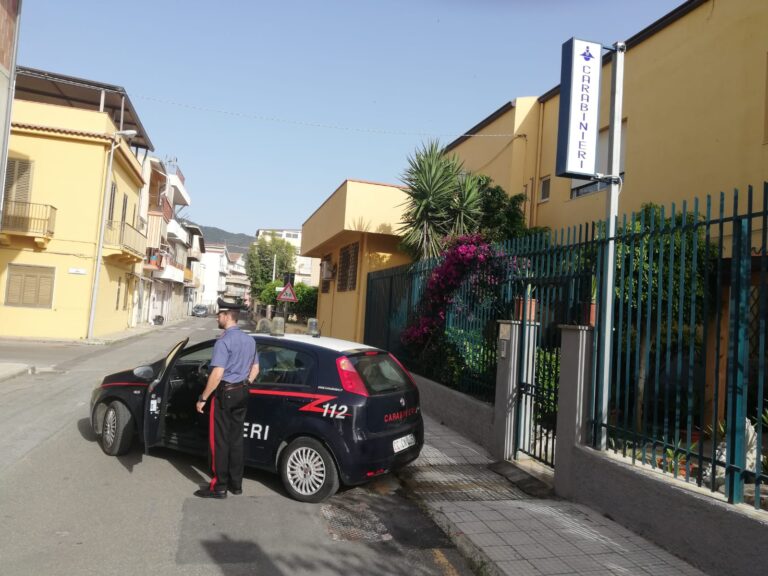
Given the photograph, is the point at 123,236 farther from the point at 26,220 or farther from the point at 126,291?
the point at 126,291

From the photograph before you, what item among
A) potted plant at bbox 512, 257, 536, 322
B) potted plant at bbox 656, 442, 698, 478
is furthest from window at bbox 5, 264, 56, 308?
potted plant at bbox 656, 442, 698, 478

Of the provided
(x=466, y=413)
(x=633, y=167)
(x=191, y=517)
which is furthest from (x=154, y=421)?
(x=633, y=167)

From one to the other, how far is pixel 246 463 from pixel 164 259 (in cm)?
3933

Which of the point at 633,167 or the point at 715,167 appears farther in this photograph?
the point at 633,167

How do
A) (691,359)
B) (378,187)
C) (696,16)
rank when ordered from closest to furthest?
(691,359)
(696,16)
(378,187)

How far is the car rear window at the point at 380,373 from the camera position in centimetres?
563

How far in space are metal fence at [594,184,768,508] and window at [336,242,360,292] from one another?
41.9 ft

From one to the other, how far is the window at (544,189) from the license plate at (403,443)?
9.76 metres

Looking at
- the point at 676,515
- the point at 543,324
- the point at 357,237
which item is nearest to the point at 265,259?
the point at 357,237

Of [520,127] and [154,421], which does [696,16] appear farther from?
[154,421]

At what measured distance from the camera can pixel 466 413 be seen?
27.1 ft

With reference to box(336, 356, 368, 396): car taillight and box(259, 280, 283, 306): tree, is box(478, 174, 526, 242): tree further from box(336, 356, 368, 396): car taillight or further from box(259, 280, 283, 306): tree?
box(259, 280, 283, 306): tree

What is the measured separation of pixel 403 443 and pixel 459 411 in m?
3.02

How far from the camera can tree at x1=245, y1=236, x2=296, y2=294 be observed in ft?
211
